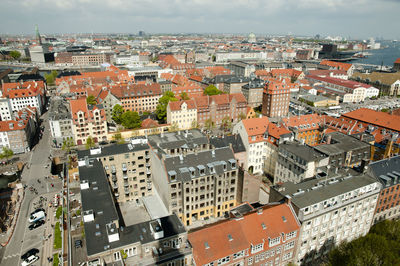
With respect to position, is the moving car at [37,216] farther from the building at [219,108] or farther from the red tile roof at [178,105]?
the building at [219,108]

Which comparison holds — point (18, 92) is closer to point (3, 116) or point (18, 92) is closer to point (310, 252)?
point (3, 116)

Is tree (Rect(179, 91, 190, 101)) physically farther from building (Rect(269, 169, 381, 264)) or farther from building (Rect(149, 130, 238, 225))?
building (Rect(269, 169, 381, 264))

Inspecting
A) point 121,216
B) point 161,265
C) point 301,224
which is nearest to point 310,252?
point 301,224

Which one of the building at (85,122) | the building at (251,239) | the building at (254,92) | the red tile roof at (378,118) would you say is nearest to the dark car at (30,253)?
the building at (251,239)

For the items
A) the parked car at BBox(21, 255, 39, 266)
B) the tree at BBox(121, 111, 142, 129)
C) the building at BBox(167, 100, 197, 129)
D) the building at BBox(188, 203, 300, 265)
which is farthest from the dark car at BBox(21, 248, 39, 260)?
the building at BBox(167, 100, 197, 129)

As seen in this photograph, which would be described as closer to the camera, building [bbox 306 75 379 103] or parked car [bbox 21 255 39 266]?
parked car [bbox 21 255 39 266]

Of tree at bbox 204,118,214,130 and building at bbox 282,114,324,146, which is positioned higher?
building at bbox 282,114,324,146
